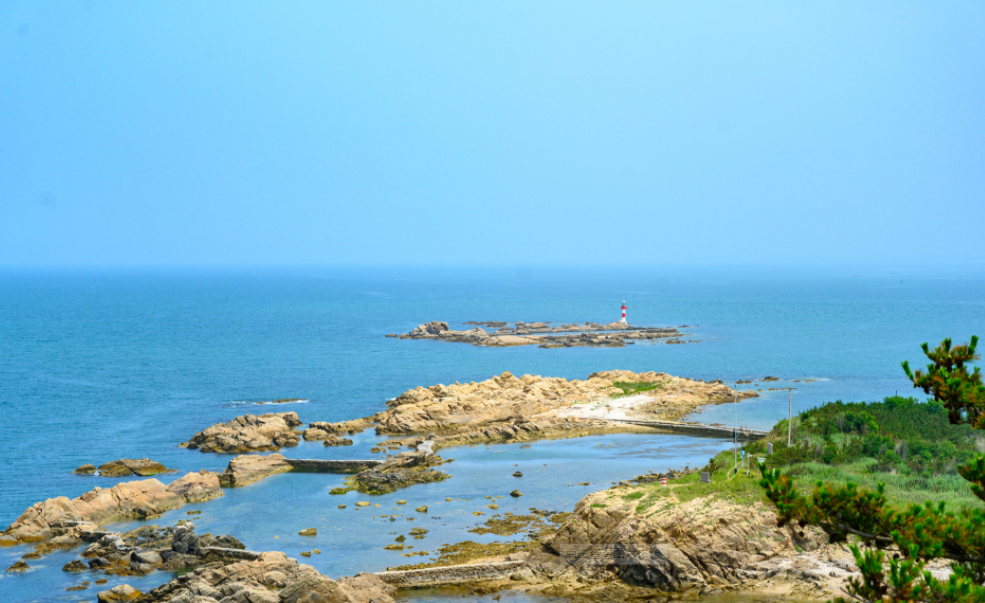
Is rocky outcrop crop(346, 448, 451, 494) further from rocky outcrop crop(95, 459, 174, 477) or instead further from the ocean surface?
rocky outcrop crop(95, 459, 174, 477)

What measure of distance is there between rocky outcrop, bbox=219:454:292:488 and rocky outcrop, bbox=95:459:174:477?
15.0ft

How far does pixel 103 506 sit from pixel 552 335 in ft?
275

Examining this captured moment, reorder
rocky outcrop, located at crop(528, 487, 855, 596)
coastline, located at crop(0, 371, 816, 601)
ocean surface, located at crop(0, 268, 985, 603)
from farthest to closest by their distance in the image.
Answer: coastline, located at crop(0, 371, 816, 601) < ocean surface, located at crop(0, 268, 985, 603) < rocky outcrop, located at crop(528, 487, 855, 596)

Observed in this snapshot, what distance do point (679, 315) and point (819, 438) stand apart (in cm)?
11927

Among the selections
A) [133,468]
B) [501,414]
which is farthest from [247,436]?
[501,414]

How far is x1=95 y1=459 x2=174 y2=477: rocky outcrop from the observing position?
48.1 m

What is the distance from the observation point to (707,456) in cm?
4869

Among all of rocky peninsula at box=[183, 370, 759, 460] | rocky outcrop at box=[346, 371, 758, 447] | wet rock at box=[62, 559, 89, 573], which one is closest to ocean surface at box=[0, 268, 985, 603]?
wet rock at box=[62, 559, 89, 573]

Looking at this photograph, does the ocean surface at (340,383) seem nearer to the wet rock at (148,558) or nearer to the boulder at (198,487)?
the boulder at (198,487)

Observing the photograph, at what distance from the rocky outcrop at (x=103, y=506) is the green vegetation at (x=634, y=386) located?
33077mm

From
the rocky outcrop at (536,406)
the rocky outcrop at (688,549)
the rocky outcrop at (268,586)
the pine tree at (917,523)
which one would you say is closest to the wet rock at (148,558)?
the rocky outcrop at (268,586)

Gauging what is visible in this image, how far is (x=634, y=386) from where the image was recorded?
221ft

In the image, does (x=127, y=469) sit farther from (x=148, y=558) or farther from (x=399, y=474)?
(x=148, y=558)

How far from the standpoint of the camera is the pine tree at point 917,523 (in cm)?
1069
